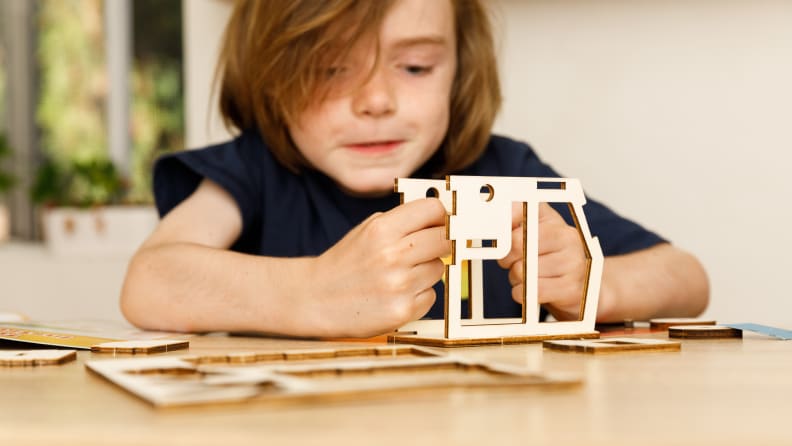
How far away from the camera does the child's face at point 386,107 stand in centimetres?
109

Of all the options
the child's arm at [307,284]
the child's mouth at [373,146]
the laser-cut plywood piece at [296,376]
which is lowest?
the laser-cut plywood piece at [296,376]

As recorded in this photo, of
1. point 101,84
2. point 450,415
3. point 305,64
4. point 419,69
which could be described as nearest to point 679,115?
point 419,69

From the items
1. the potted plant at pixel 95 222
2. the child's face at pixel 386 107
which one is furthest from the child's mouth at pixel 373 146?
the potted plant at pixel 95 222

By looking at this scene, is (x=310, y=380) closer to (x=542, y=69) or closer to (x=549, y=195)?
(x=549, y=195)

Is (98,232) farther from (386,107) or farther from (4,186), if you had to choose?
(386,107)

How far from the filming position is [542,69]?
169 cm

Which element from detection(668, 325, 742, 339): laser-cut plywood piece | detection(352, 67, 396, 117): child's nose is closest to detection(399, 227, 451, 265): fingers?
detection(668, 325, 742, 339): laser-cut plywood piece

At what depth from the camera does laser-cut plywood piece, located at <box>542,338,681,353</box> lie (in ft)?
2.06

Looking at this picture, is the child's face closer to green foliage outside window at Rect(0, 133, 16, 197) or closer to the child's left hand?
the child's left hand

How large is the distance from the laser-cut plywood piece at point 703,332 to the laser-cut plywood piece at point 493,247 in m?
0.07

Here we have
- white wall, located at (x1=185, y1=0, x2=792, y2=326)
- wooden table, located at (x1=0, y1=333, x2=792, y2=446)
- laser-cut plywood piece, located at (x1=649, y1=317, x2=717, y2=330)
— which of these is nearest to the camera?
wooden table, located at (x1=0, y1=333, x2=792, y2=446)

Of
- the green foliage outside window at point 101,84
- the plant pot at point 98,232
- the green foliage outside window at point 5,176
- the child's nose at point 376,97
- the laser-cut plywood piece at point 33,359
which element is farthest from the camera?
the green foliage outside window at point 101,84

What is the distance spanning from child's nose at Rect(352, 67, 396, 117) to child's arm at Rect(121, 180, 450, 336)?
0.85 feet

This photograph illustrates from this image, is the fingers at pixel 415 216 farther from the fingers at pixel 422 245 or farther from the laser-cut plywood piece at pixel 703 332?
the laser-cut plywood piece at pixel 703 332
